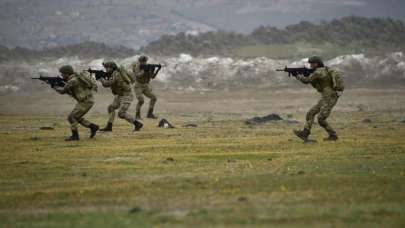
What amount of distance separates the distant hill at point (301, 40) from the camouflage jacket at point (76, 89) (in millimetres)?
39407

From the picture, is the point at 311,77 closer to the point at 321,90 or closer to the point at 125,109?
the point at 321,90

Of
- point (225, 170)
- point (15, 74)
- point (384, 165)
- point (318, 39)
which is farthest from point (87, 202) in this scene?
point (318, 39)

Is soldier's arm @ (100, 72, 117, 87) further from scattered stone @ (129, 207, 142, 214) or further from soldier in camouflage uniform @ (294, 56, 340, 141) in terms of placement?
scattered stone @ (129, 207, 142, 214)

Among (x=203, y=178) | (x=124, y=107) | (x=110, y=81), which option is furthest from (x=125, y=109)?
(x=203, y=178)

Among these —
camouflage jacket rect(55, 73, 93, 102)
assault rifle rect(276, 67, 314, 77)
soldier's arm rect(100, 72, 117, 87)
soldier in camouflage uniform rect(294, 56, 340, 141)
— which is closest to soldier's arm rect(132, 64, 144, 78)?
soldier's arm rect(100, 72, 117, 87)

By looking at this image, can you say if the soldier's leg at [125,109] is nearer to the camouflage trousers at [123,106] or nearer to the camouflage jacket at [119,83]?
the camouflage trousers at [123,106]

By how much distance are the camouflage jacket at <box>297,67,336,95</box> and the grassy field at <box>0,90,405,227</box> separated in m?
1.18

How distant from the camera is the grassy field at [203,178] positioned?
42.0ft

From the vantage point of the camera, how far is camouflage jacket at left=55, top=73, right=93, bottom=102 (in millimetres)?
24653

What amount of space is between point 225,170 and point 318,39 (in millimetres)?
53176

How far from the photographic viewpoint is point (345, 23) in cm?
7338

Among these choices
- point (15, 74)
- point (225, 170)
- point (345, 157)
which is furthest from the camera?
point (15, 74)

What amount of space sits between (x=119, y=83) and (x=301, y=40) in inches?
1714

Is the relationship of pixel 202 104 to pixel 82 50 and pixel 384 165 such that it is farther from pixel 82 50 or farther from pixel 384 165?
pixel 384 165
